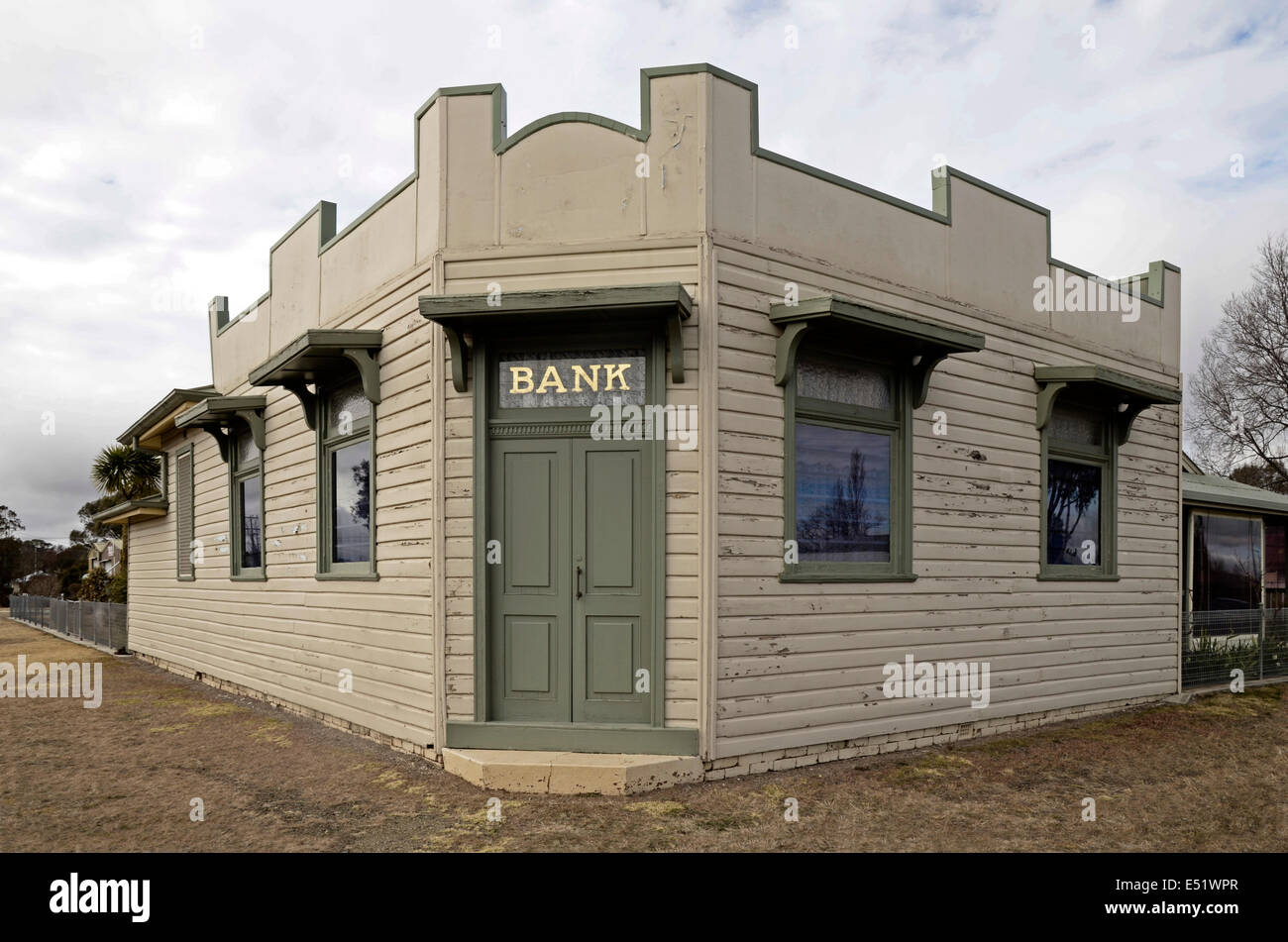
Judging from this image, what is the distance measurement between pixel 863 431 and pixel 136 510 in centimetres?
1249

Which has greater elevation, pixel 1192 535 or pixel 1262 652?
pixel 1192 535

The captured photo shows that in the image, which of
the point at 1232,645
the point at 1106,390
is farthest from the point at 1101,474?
the point at 1232,645

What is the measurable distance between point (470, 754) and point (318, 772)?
1205mm

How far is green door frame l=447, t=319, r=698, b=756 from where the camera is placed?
6309 millimetres

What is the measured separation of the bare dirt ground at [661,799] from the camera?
5.11m

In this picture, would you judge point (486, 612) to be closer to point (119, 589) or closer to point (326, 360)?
point (326, 360)

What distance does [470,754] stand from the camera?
6371mm

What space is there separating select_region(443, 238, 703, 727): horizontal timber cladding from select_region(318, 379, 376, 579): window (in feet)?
4.49

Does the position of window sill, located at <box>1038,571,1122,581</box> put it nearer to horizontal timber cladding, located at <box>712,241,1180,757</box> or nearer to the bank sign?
horizontal timber cladding, located at <box>712,241,1180,757</box>

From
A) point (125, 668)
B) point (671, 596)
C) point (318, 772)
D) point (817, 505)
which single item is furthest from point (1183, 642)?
point (125, 668)

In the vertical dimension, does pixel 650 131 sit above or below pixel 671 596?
above

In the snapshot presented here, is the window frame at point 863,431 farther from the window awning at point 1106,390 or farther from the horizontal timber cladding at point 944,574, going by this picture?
the window awning at point 1106,390

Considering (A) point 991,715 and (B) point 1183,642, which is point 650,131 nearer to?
(A) point 991,715

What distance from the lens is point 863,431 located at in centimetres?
745
